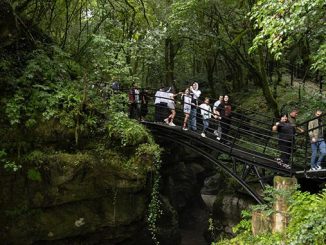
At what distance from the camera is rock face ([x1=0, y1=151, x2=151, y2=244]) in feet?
35.7

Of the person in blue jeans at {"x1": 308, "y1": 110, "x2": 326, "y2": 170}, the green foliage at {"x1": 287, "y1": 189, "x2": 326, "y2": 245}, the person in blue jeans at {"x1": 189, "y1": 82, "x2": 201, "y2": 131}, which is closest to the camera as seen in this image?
the green foliage at {"x1": 287, "y1": 189, "x2": 326, "y2": 245}

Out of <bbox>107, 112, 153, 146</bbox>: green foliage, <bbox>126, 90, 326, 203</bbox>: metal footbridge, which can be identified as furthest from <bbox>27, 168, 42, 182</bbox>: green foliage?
<bbox>126, 90, 326, 203</bbox>: metal footbridge

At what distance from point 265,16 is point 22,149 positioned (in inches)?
300

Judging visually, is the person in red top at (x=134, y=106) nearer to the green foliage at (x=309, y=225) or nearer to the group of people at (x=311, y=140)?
the group of people at (x=311, y=140)

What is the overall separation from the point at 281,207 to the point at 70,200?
6156 millimetres

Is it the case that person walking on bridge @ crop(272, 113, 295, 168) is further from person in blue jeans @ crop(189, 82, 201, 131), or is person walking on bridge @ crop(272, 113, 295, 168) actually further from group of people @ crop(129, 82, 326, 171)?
person in blue jeans @ crop(189, 82, 201, 131)

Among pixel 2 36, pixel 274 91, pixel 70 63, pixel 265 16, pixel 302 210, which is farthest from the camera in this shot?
pixel 274 91

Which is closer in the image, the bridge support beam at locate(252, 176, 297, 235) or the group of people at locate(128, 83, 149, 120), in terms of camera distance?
the bridge support beam at locate(252, 176, 297, 235)

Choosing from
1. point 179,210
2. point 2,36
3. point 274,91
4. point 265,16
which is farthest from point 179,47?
point 265,16

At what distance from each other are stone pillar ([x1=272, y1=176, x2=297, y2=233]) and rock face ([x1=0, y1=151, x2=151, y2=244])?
4225 mm

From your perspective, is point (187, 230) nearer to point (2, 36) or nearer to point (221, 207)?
point (221, 207)

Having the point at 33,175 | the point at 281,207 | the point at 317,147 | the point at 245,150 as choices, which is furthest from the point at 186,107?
the point at 33,175

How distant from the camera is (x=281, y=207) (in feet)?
31.0

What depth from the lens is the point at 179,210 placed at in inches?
868
